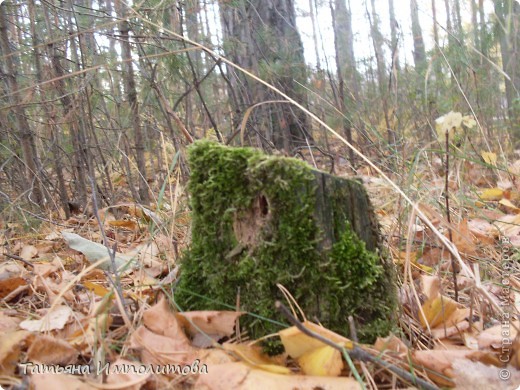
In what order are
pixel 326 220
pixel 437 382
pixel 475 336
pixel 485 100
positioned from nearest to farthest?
1. pixel 437 382
2. pixel 326 220
3. pixel 475 336
4. pixel 485 100

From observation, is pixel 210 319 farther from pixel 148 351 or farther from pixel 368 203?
pixel 368 203

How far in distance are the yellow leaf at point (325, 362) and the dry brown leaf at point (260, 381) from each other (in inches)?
0.8

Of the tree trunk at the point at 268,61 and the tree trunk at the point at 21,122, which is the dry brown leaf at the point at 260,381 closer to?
the tree trunk at the point at 21,122

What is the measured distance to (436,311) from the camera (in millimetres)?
1322

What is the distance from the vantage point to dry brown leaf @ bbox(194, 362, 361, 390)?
0.92m

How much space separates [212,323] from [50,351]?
1.28ft

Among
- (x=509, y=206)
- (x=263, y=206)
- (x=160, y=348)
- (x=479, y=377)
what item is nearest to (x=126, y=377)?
(x=160, y=348)

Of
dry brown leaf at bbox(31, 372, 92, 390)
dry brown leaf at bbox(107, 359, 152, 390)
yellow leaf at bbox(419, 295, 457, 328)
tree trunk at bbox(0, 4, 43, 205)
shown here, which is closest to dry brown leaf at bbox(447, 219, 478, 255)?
yellow leaf at bbox(419, 295, 457, 328)

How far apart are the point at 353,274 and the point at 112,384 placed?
0.63 meters

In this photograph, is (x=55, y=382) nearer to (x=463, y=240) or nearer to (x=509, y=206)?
(x=463, y=240)

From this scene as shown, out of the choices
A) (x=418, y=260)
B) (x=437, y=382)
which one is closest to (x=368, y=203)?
(x=437, y=382)

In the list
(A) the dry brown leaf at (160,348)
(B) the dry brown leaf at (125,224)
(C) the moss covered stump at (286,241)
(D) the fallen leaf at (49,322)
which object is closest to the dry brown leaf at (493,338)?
(C) the moss covered stump at (286,241)

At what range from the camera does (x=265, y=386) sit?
3.02ft

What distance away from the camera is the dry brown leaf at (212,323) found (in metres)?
1.14
